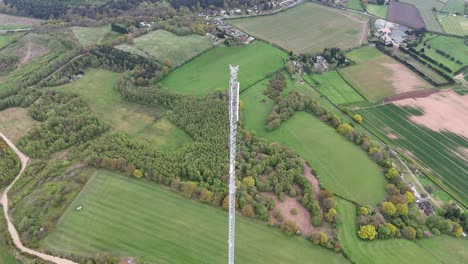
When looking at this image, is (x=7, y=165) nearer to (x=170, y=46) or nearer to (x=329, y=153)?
(x=170, y=46)

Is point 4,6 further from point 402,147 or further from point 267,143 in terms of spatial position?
point 402,147

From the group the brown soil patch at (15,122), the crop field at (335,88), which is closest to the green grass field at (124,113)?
the brown soil patch at (15,122)

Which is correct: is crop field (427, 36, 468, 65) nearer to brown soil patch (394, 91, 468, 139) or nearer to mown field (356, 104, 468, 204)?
brown soil patch (394, 91, 468, 139)

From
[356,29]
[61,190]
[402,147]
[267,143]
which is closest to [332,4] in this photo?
[356,29]

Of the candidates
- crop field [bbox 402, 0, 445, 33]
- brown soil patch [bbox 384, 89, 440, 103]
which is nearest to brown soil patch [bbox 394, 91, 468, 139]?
brown soil patch [bbox 384, 89, 440, 103]

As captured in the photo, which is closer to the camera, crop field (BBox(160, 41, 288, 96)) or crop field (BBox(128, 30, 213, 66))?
crop field (BBox(160, 41, 288, 96))

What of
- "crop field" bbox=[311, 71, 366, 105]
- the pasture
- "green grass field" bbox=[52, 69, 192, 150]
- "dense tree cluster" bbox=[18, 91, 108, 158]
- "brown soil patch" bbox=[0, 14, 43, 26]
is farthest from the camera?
"brown soil patch" bbox=[0, 14, 43, 26]
